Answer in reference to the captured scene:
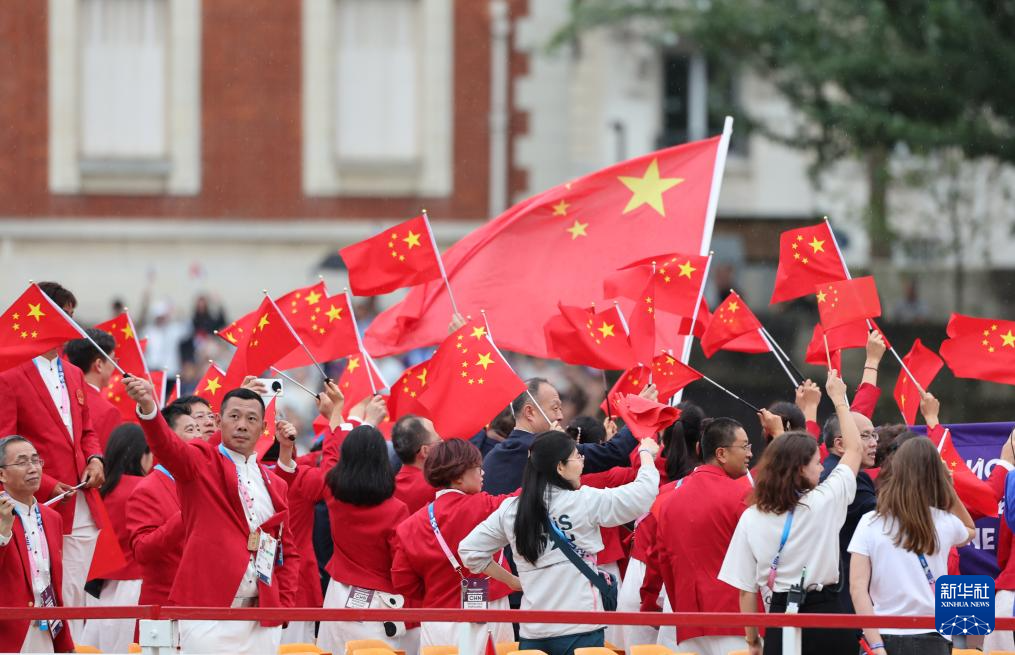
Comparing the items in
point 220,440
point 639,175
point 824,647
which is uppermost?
point 639,175

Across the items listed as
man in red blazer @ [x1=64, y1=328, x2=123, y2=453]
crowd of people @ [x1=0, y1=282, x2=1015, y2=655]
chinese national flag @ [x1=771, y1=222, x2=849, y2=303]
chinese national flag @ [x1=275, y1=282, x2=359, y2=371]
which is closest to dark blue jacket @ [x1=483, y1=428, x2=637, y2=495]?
crowd of people @ [x1=0, y1=282, x2=1015, y2=655]

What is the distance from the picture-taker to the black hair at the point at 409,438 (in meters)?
9.79

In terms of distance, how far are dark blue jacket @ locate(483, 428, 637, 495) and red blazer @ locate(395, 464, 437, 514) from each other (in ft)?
1.22

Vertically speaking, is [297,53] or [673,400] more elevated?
[297,53]

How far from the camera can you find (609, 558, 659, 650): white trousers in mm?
9289

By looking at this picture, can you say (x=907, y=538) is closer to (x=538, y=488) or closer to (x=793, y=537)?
(x=793, y=537)

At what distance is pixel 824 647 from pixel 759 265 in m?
15.1

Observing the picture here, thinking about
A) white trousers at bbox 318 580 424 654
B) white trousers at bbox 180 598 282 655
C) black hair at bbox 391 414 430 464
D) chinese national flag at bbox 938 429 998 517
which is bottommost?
white trousers at bbox 318 580 424 654

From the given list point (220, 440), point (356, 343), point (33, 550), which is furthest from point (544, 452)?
point (356, 343)

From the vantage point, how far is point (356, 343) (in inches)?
434

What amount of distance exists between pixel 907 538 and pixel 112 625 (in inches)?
164

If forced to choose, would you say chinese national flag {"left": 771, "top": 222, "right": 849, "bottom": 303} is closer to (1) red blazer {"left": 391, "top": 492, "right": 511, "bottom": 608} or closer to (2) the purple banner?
(2) the purple banner

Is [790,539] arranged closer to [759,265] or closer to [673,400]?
[673,400]

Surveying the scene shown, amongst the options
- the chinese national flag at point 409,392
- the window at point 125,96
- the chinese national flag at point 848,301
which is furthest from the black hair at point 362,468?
the window at point 125,96
